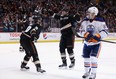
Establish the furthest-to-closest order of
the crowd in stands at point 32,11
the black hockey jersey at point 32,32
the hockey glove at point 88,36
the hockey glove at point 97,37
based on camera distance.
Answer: the crowd in stands at point 32,11 → the black hockey jersey at point 32,32 → the hockey glove at point 88,36 → the hockey glove at point 97,37

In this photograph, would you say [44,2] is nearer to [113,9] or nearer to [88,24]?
[113,9]

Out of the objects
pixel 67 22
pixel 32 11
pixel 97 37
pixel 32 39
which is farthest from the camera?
pixel 32 11

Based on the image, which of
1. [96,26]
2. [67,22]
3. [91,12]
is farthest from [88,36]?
[67,22]

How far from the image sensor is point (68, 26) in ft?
25.2

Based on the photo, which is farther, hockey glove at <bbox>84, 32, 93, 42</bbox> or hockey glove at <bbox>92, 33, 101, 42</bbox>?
hockey glove at <bbox>84, 32, 93, 42</bbox>

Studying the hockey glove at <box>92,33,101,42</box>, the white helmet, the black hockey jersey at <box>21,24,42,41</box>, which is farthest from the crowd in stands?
the hockey glove at <box>92,33,101,42</box>

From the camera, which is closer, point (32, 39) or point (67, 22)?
point (32, 39)

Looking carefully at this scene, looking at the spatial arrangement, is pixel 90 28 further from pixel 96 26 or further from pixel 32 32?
pixel 32 32

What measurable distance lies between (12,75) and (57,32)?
11338 mm

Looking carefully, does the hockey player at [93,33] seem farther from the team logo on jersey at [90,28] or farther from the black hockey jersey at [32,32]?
the black hockey jersey at [32,32]

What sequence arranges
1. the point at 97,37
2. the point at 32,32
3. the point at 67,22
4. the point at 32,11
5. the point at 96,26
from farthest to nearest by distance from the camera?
the point at 32,11 → the point at 67,22 → the point at 32,32 → the point at 96,26 → the point at 97,37

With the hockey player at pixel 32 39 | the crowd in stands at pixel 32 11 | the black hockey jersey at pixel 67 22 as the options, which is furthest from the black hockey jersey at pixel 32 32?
the crowd in stands at pixel 32 11

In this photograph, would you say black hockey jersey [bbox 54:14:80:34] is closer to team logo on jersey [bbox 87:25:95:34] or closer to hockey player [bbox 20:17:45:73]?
hockey player [bbox 20:17:45:73]

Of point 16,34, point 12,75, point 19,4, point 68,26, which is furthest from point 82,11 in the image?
point 12,75
